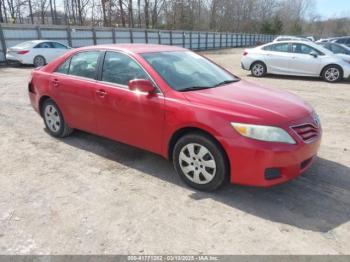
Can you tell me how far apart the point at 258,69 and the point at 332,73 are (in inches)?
108

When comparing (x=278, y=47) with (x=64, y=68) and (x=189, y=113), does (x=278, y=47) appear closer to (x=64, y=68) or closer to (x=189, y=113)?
(x=64, y=68)

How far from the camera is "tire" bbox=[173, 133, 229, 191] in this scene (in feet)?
12.1

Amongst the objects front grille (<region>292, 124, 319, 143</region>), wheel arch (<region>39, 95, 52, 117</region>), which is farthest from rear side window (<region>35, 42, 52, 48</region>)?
front grille (<region>292, 124, 319, 143</region>)

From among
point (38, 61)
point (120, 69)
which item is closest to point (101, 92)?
point (120, 69)

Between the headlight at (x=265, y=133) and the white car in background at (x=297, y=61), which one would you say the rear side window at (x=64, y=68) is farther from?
the white car in background at (x=297, y=61)

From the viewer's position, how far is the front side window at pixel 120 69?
4355 mm

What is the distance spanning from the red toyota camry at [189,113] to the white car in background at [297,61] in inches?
348

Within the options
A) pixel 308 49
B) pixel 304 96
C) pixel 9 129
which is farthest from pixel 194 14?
pixel 9 129

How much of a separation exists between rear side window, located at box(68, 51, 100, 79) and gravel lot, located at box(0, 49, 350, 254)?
44.1 inches

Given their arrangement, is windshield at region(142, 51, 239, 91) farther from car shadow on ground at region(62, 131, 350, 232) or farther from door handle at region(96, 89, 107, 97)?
car shadow on ground at region(62, 131, 350, 232)

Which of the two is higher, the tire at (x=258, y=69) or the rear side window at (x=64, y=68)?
the rear side window at (x=64, y=68)

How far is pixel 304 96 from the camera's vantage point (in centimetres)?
957

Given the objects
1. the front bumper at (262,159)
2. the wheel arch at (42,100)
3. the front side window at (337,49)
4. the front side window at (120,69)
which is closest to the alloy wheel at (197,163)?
the front bumper at (262,159)

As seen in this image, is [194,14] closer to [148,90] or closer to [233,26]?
[233,26]
